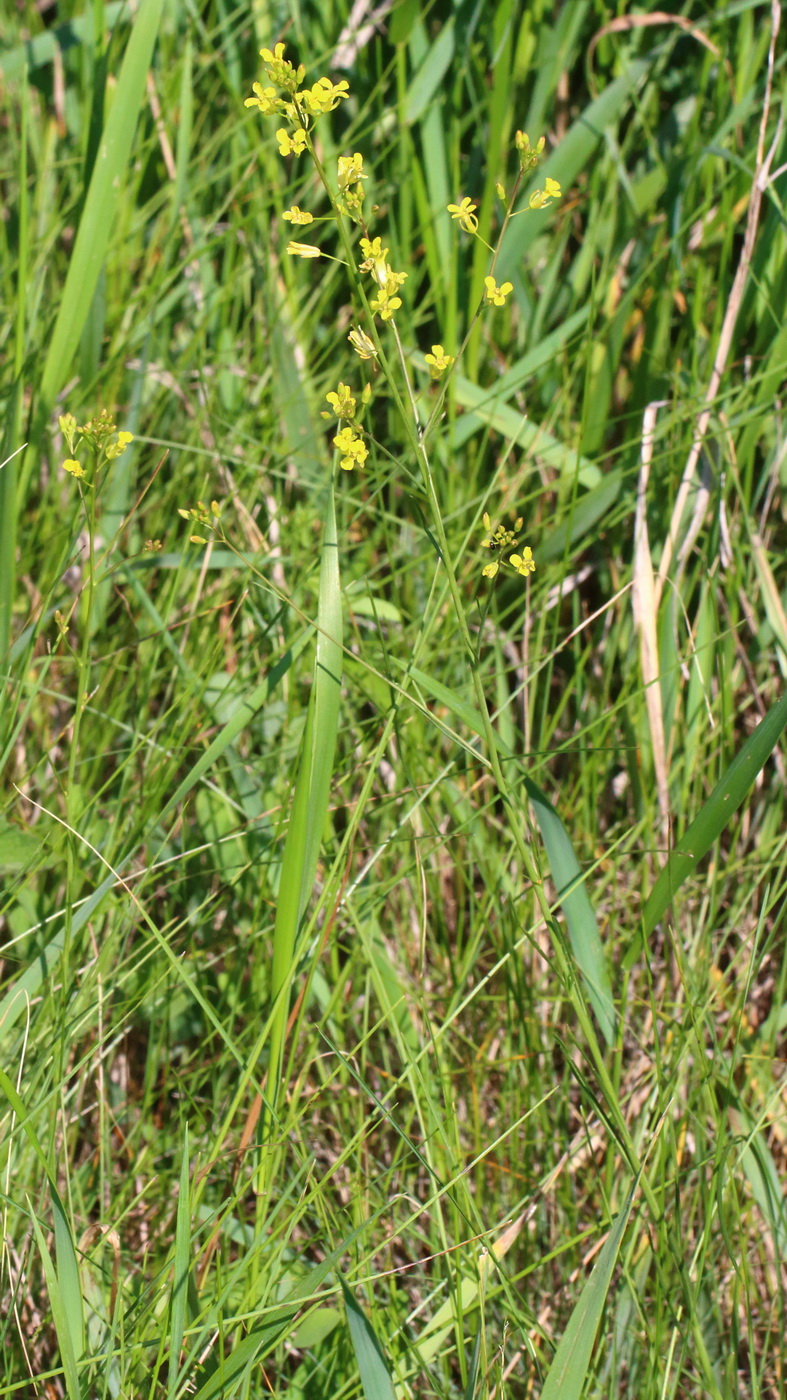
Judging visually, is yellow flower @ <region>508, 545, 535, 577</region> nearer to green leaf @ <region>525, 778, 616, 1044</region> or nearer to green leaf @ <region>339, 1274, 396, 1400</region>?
green leaf @ <region>525, 778, 616, 1044</region>

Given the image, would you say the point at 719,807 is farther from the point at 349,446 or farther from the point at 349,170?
the point at 349,170

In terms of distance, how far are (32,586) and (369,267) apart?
0.84 meters

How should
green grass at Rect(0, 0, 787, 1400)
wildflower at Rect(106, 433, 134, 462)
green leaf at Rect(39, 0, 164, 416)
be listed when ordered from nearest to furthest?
wildflower at Rect(106, 433, 134, 462) < green grass at Rect(0, 0, 787, 1400) < green leaf at Rect(39, 0, 164, 416)

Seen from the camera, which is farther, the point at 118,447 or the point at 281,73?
the point at 118,447

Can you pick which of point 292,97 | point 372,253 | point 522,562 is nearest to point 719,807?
point 522,562

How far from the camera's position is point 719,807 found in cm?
91

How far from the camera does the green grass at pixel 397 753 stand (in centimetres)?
92

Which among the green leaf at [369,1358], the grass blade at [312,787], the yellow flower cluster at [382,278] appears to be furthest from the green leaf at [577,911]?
the yellow flower cluster at [382,278]

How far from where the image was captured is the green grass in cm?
92

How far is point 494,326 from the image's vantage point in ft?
5.28

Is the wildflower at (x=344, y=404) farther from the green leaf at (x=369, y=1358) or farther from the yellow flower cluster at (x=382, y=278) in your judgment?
the green leaf at (x=369, y=1358)

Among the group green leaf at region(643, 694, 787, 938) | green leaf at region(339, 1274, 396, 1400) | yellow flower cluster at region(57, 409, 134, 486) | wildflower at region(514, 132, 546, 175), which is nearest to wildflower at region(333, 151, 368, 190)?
wildflower at region(514, 132, 546, 175)

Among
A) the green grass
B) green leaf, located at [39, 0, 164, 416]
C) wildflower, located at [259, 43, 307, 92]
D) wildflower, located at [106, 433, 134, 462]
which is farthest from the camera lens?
green leaf, located at [39, 0, 164, 416]

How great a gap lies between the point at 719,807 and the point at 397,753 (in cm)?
46
